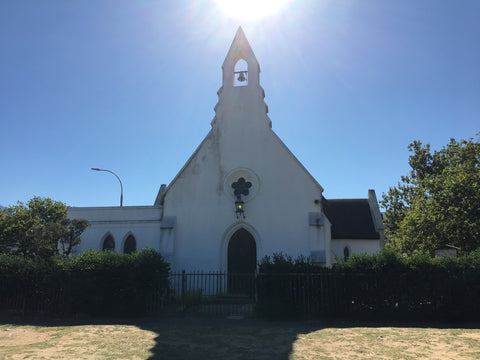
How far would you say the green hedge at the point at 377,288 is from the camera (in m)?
12.7

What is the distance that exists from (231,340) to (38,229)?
12.9 metres

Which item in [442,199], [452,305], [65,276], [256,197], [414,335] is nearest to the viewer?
[414,335]

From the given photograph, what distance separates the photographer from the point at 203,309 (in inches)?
598

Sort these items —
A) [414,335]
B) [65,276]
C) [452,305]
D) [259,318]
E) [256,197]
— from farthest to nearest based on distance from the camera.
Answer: [256,197] < [65,276] < [259,318] < [452,305] < [414,335]

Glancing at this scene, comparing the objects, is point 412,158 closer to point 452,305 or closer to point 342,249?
point 342,249

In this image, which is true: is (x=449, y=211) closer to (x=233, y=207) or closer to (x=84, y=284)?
(x=233, y=207)

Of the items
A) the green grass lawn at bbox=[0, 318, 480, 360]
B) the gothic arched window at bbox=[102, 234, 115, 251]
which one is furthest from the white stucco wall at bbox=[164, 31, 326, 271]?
the green grass lawn at bbox=[0, 318, 480, 360]

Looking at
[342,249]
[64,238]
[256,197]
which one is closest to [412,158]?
[342,249]

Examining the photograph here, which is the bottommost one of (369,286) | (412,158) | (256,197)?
(369,286)

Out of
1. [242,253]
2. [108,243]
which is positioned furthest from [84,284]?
[242,253]

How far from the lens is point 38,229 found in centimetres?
1769

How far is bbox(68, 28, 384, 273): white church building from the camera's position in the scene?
63.6ft

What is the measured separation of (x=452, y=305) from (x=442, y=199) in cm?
1184

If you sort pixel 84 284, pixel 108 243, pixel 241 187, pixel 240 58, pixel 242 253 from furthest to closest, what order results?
pixel 240 58, pixel 108 243, pixel 241 187, pixel 242 253, pixel 84 284
